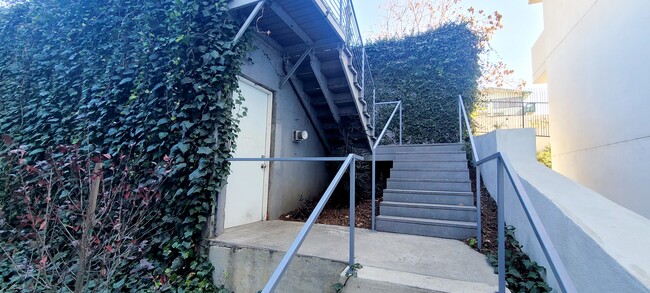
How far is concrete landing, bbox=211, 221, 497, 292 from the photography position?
224 cm

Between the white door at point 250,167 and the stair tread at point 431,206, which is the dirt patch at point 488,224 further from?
the white door at point 250,167

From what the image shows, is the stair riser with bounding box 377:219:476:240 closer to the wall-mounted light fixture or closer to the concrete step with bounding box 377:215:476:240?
the concrete step with bounding box 377:215:476:240

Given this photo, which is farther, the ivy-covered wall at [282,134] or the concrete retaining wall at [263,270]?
the ivy-covered wall at [282,134]

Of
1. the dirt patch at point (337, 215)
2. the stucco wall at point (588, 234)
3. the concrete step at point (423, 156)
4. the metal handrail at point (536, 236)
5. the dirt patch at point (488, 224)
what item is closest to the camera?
the metal handrail at point (536, 236)

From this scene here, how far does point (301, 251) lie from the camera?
2.68 m

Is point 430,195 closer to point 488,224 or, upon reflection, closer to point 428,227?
point 428,227

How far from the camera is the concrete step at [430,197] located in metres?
3.75

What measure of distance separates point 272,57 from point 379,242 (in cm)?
315

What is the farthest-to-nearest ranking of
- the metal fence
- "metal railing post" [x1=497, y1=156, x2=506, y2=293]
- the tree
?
the metal fence
the tree
"metal railing post" [x1=497, y1=156, x2=506, y2=293]

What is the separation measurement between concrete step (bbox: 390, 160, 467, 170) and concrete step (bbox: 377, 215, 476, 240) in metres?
1.19

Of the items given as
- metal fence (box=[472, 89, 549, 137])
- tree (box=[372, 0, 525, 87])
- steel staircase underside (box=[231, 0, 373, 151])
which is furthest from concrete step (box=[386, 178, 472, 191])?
metal fence (box=[472, 89, 549, 137])

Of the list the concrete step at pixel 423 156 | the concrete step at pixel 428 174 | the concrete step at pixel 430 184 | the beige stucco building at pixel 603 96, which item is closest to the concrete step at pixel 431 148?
the concrete step at pixel 423 156

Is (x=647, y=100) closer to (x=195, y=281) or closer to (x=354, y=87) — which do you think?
(x=354, y=87)

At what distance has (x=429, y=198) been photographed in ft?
13.0
